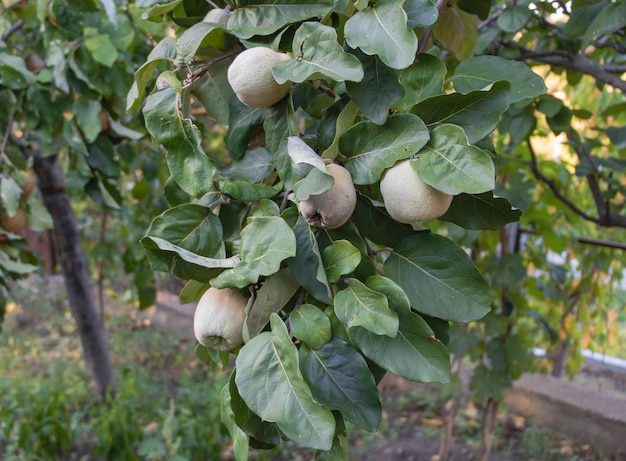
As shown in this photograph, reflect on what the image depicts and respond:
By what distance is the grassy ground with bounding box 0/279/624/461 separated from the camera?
7.89ft

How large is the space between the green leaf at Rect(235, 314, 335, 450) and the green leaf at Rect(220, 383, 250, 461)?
9 centimetres

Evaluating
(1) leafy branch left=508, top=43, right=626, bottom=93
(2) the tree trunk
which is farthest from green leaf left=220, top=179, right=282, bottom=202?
(2) the tree trunk

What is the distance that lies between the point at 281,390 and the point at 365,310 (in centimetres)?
11

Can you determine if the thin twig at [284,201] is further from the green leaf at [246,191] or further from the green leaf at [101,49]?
the green leaf at [101,49]

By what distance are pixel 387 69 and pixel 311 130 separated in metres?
0.30

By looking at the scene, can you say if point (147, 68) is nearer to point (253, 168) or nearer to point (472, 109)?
point (253, 168)

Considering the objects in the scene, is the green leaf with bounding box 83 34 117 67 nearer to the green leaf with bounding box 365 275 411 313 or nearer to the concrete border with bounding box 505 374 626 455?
the green leaf with bounding box 365 275 411 313

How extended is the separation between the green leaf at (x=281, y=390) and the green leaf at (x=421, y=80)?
280 millimetres

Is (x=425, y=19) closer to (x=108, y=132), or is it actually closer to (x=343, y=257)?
(x=343, y=257)

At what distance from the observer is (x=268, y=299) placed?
614mm

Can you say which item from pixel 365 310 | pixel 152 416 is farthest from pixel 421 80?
pixel 152 416

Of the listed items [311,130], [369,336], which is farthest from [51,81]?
[369,336]

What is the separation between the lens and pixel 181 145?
2.18ft

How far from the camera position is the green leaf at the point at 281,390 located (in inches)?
20.7
